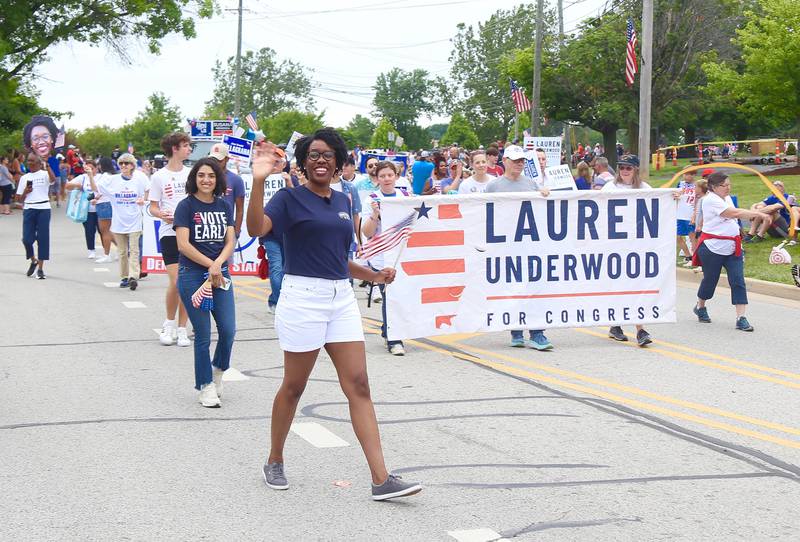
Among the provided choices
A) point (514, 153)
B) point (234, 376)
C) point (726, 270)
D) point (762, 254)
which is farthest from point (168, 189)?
point (762, 254)

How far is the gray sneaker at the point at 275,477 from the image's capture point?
5723 mm

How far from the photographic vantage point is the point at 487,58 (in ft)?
357

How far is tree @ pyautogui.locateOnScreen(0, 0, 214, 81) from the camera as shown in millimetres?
38375

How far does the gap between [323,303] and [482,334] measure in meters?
6.09

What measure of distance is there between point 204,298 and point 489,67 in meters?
104

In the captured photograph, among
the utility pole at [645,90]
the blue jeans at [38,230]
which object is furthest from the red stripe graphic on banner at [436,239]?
the utility pole at [645,90]

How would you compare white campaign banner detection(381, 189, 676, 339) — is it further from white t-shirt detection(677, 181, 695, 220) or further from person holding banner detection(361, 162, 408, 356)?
white t-shirt detection(677, 181, 695, 220)

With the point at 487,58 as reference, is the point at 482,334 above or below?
below

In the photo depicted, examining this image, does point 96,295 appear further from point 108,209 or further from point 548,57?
point 548,57

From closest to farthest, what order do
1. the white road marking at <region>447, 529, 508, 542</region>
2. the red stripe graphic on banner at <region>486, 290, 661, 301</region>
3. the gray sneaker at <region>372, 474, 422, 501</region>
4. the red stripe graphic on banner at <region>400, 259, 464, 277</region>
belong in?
the white road marking at <region>447, 529, 508, 542</region>
the gray sneaker at <region>372, 474, 422, 501</region>
the red stripe graphic on banner at <region>400, 259, 464, 277</region>
the red stripe graphic on banner at <region>486, 290, 661, 301</region>

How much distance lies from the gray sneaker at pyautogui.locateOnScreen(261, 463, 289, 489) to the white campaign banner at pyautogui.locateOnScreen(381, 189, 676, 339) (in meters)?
4.39

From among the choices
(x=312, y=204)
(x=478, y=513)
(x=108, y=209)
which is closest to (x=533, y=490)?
(x=478, y=513)

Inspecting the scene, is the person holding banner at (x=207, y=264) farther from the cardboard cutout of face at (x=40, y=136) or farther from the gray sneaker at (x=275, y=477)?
the cardboard cutout of face at (x=40, y=136)

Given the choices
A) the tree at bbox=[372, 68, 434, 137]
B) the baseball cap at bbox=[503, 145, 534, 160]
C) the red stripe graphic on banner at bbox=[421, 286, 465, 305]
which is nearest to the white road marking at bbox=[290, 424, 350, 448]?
the red stripe graphic on banner at bbox=[421, 286, 465, 305]
